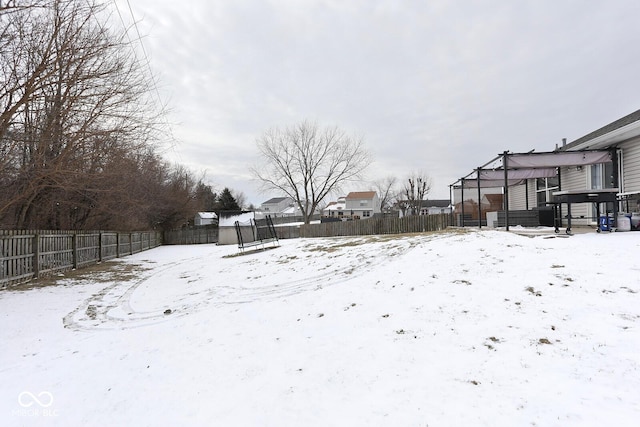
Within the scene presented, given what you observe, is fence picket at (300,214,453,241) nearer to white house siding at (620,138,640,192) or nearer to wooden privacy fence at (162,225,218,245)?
white house siding at (620,138,640,192)

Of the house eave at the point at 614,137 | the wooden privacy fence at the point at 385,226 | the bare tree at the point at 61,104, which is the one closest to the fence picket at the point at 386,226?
the wooden privacy fence at the point at 385,226

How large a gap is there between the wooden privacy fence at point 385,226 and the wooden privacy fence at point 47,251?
522 inches

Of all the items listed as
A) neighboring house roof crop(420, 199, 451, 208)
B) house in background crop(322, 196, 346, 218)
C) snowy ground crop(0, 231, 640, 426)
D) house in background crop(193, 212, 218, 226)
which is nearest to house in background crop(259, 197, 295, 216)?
house in background crop(322, 196, 346, 218)

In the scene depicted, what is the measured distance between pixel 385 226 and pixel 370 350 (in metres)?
Answer: 15.8

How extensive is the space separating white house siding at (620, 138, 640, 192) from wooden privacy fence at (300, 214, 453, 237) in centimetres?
734

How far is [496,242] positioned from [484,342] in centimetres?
453

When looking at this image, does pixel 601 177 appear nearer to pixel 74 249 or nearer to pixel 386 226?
pixel 386 226

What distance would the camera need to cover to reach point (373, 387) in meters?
3.23

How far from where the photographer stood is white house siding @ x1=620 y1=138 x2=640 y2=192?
9.99 metres

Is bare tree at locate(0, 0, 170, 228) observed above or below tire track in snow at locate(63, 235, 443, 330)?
above

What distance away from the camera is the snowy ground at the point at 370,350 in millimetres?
2891

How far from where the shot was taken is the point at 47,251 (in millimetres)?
11164

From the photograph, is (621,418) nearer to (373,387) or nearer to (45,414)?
(373,387)

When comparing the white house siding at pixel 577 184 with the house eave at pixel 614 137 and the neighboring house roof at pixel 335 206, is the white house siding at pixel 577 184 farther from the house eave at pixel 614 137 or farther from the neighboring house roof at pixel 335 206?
the neighboring house roof at pixel 335 206
